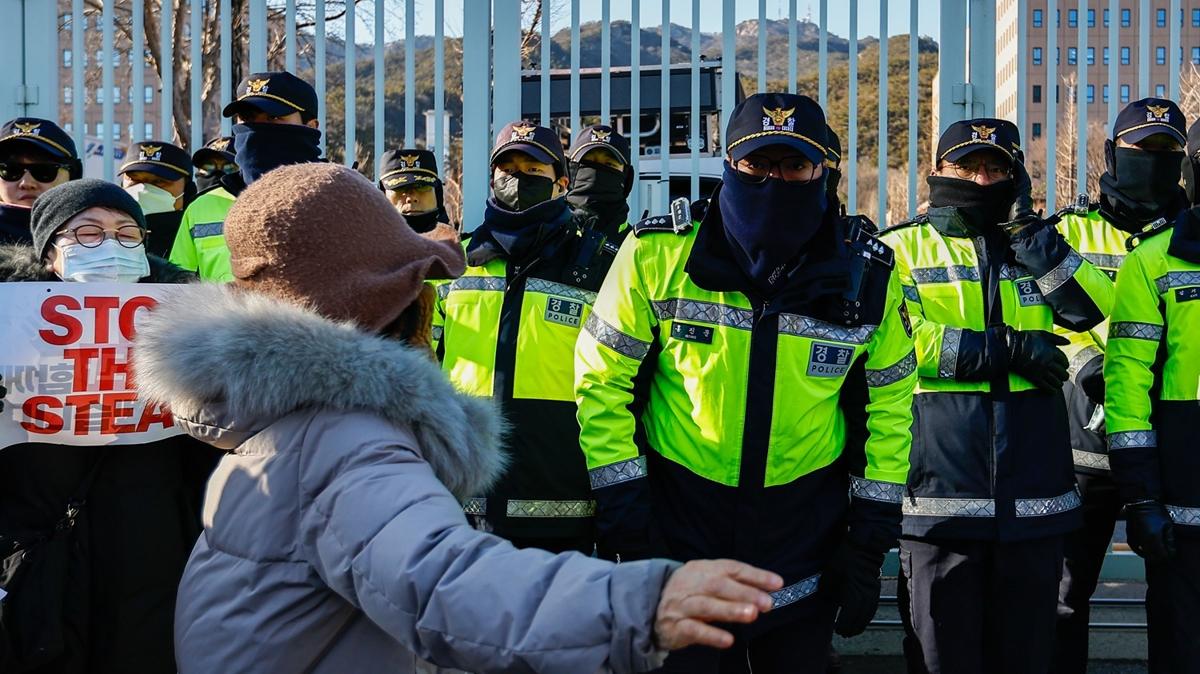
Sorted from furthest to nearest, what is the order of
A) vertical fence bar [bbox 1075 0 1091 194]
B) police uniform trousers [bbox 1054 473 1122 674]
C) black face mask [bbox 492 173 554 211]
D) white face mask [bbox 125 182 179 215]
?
white face mask [bbox 125 182 179 215]
vertical fence bar [bbox 1075 0 1091 194]
police uniform trousers [bbox 1054 473 1122 674]
black face mask [bbox 492 173 554 211]

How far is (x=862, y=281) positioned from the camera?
329 centimetres

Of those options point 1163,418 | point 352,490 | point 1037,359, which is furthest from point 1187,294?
point 352,490

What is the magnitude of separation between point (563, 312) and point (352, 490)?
253 cm

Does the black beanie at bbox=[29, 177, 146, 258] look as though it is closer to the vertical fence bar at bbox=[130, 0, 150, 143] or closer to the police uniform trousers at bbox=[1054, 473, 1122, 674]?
the vertical fence bar at bbox=[130, 0, 150, 143]

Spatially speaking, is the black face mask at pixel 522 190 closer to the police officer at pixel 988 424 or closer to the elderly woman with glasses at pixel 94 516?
the police officer at pixel 988 424

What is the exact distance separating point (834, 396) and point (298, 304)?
185 cm

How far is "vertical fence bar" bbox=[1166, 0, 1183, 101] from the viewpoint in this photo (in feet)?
17.6

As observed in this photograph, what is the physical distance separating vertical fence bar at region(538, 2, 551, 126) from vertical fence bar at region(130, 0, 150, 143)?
196 centimetres

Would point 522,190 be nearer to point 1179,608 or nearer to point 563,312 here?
point 563,312

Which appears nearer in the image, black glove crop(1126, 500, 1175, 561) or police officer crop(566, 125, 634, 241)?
black glove crop(1126, 500, 1175, 561)

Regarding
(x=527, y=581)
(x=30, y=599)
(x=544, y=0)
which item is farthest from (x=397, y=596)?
(x=544, y=0)

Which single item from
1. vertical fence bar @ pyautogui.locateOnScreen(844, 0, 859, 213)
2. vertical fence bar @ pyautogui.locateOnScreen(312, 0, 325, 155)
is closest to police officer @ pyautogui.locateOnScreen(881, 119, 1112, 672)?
vertical fence bar @ pyautogui.locateOnScreen(844, 0, 859, 213)

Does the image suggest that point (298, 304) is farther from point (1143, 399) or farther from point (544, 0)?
point (544, 0)

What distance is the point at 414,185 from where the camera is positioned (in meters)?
5.09
